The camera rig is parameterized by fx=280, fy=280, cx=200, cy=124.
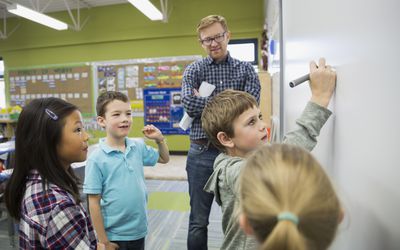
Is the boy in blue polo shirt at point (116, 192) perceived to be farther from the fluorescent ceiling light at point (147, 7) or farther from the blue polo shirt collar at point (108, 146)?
the fluorescent ceiling light at point (147, 7)

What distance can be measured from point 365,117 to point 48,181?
876mm

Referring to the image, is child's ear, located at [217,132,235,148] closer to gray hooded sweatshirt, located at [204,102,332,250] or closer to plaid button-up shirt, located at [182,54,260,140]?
gray hooded sweatshirt, located at [204,102,332,250]

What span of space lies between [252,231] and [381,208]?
265 mm

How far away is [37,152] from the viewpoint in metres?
0.87

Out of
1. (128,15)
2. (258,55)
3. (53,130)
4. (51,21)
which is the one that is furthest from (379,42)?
(128,15)

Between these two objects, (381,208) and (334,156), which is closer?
(381,208)

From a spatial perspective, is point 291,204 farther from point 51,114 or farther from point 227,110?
point 51,114

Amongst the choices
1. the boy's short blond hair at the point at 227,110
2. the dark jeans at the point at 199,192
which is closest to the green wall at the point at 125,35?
the dark jeans at the point at 199,192

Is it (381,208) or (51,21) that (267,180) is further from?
(51,21)

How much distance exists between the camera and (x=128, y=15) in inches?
229

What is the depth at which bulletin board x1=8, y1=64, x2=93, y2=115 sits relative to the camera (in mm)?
6098

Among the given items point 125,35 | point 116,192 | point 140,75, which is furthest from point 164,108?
point 116,192

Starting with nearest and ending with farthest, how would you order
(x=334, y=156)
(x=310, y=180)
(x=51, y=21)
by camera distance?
(x=310, y=180) < (x=334, y=156) < (x=51, y=21)

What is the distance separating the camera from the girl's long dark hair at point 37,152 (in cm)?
87
